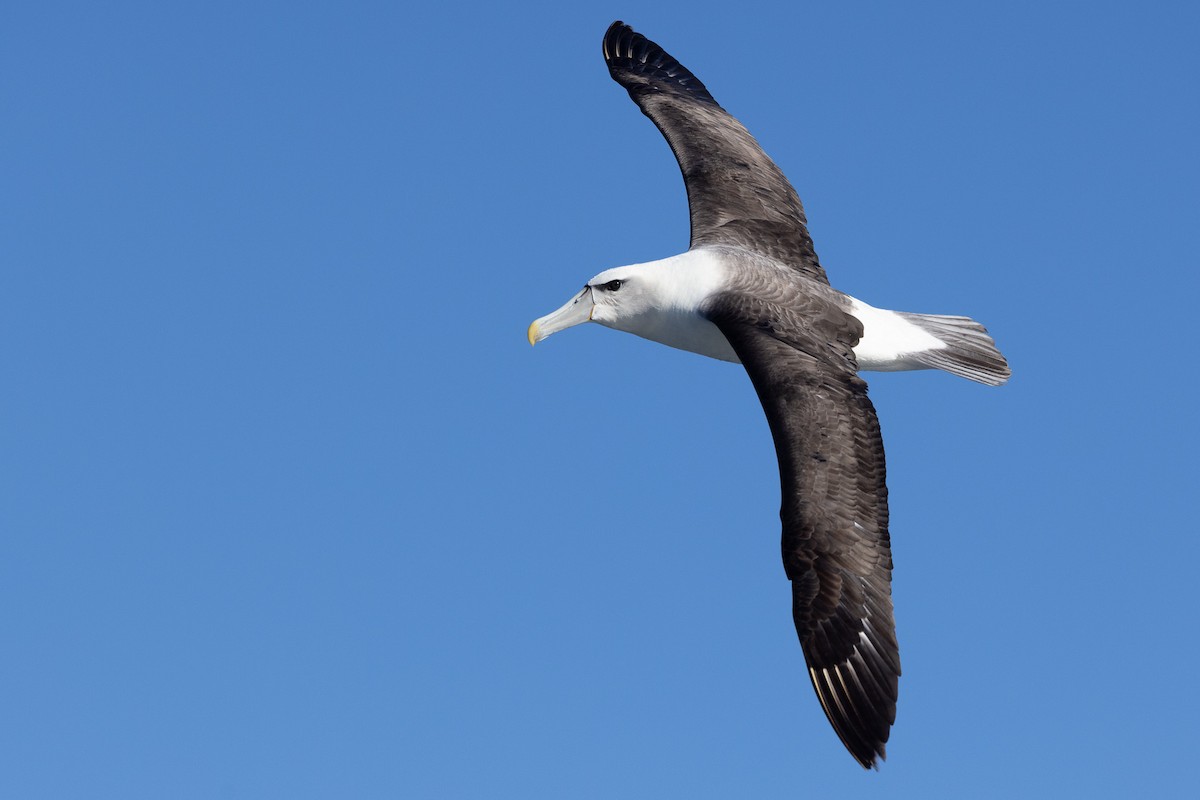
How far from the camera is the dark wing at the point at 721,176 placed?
12.8 m

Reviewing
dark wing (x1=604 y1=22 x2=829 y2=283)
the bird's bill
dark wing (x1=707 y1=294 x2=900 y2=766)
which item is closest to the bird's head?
the bird's bill

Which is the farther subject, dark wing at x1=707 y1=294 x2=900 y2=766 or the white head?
the white head

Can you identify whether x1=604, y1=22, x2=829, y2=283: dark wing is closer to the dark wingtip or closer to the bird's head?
the dark wingtip

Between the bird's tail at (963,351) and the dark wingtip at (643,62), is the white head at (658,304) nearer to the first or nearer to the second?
the bird's tail at (963,351)

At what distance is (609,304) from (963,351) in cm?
273

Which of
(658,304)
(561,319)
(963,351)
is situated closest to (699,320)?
(658,304)

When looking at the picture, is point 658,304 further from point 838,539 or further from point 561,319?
point 838,539

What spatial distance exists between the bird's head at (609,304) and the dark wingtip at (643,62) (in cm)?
349

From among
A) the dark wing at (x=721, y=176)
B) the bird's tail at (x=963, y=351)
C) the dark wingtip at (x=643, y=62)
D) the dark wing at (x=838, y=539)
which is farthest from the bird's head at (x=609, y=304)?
the dark wingtip at (x=643, y=62)

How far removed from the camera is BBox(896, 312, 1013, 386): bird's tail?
12.2m

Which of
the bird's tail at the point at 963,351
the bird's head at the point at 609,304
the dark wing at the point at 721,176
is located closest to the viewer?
the bird's head at the point at 609,304

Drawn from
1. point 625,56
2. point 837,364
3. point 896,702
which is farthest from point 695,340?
point 625,56

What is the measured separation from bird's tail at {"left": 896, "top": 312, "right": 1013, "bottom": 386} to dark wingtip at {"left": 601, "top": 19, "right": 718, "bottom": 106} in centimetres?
362

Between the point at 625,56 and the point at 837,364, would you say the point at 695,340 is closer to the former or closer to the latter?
the point at 837,364
